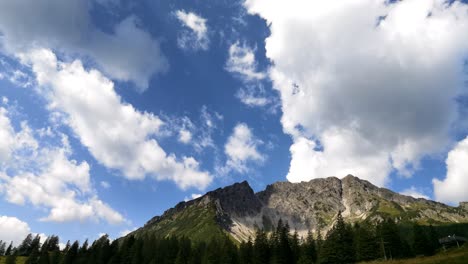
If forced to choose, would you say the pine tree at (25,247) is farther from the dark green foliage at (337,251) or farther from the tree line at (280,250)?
the dark green foliage at (337,251)

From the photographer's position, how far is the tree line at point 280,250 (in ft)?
335

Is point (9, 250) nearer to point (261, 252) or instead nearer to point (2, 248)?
point (2, 248)

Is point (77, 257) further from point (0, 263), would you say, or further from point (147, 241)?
point (0, 263)

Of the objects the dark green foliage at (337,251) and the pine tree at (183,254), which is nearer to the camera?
the dark green foliage at (337,251)

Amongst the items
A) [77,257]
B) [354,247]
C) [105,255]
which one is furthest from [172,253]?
[354,247]

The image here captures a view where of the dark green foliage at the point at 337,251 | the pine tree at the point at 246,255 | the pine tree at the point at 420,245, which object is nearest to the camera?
the dark green foliage at the point at 337,251

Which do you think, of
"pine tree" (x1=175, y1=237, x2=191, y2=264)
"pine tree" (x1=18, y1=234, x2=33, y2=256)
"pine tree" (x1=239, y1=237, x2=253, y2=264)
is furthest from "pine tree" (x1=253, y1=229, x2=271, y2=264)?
"pine tree" (x1=18, y1=234, x2=33, y2=256)

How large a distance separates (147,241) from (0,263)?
71.3 meters

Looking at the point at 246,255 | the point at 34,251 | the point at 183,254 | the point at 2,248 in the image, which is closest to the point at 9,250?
the point at 2,248

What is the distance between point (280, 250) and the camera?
112 m

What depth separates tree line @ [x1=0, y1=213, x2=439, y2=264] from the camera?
102 m

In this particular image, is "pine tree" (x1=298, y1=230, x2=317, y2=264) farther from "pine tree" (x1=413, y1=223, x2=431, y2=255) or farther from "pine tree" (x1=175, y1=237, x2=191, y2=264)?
"pine tree" (x1=175, y1=237, x2=191, y2=264)

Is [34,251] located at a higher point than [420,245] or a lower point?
higher

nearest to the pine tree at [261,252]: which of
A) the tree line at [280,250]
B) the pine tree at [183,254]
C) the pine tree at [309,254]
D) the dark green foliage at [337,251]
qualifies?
the tree line at [280,250]
